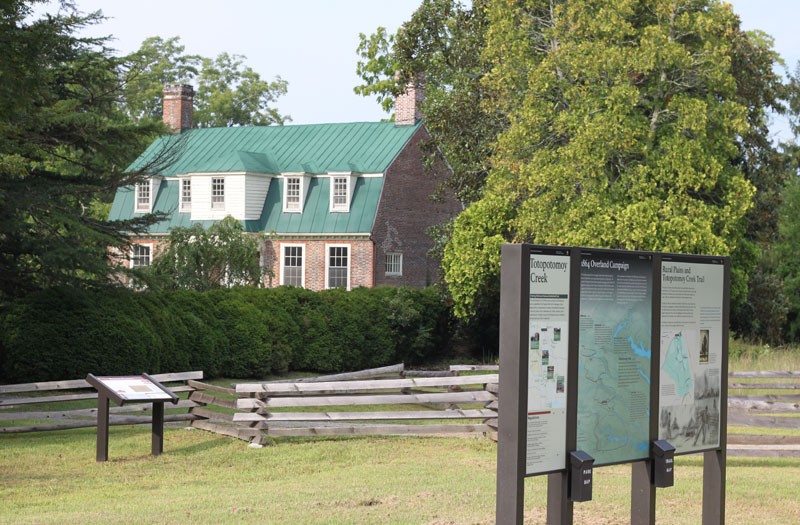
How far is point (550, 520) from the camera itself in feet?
23.7

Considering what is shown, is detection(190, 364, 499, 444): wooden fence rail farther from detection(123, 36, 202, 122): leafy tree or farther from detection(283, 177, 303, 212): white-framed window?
detection(123, 36, 202, 122): leafy tree

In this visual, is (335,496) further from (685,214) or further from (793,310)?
(793,310)

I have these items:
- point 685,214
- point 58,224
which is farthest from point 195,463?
point 685,214

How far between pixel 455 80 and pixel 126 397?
21800 millimetres

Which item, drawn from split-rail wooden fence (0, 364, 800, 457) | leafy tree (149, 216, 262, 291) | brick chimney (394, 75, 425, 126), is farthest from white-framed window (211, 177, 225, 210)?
split-rail wooden fence (0, 364, 800, 457)

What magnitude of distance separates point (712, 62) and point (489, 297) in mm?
10314

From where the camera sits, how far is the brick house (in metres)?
42.4

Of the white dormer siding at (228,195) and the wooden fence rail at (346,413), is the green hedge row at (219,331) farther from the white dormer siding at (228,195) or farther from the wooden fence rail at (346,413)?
the white dormer siding at (228,195)

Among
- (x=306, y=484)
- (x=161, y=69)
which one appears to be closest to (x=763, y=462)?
(x=306, y=484)

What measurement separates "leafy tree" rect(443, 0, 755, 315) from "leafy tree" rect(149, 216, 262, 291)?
28.7ft

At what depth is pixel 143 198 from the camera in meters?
47.5

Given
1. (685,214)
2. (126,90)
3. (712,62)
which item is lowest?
(685,214)

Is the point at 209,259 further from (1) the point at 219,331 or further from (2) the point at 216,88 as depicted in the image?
(2) the point at 216,88

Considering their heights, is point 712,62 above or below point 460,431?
above
